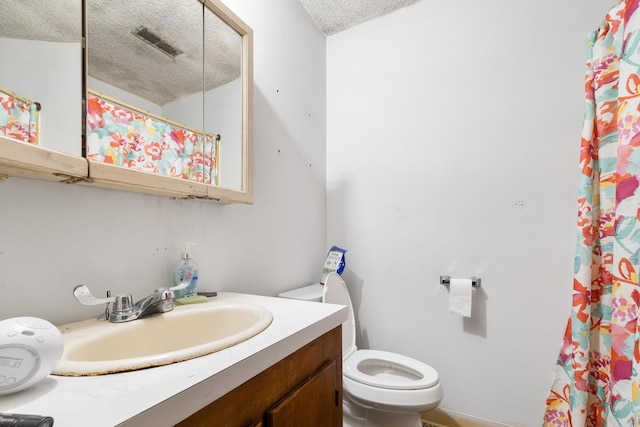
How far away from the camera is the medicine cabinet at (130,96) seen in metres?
0.63

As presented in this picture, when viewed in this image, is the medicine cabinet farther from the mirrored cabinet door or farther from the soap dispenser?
the soap dispenser

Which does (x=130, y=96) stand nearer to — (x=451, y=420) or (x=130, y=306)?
(x=130, y=306)

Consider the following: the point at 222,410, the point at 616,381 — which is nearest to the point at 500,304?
the point at 616,381

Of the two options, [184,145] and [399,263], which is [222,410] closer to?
[184,145]

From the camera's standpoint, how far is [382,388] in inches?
46.7

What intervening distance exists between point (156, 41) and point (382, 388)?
58.2 inches

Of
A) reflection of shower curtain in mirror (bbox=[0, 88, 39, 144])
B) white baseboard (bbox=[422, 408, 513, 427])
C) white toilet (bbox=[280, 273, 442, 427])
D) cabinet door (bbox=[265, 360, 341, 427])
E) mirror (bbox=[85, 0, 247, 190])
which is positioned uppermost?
mirror (bbox=[85, 0, 247, 190])

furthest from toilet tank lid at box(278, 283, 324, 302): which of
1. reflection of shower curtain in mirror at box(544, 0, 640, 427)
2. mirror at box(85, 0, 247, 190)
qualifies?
reflection of shower curtain in mirror at box(544, 0, 640, 427)

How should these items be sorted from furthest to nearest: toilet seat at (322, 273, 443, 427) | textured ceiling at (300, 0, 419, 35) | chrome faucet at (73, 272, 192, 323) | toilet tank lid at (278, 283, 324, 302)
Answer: textured ceiling at (300, 0, 419, 35)
toilet tank lid at (278, 283, 324, 302)
toilet seat at (322, 273, 443, 427)
chrome faucet at (73, 272, 192, 323)

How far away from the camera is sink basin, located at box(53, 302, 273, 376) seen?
51 centimetres

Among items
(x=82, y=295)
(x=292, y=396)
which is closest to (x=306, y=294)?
(x=292, y=396)

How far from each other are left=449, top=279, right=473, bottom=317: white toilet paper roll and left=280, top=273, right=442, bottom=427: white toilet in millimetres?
326

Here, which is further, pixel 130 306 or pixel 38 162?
pixel 130 306

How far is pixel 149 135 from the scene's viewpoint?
2.98 ft
